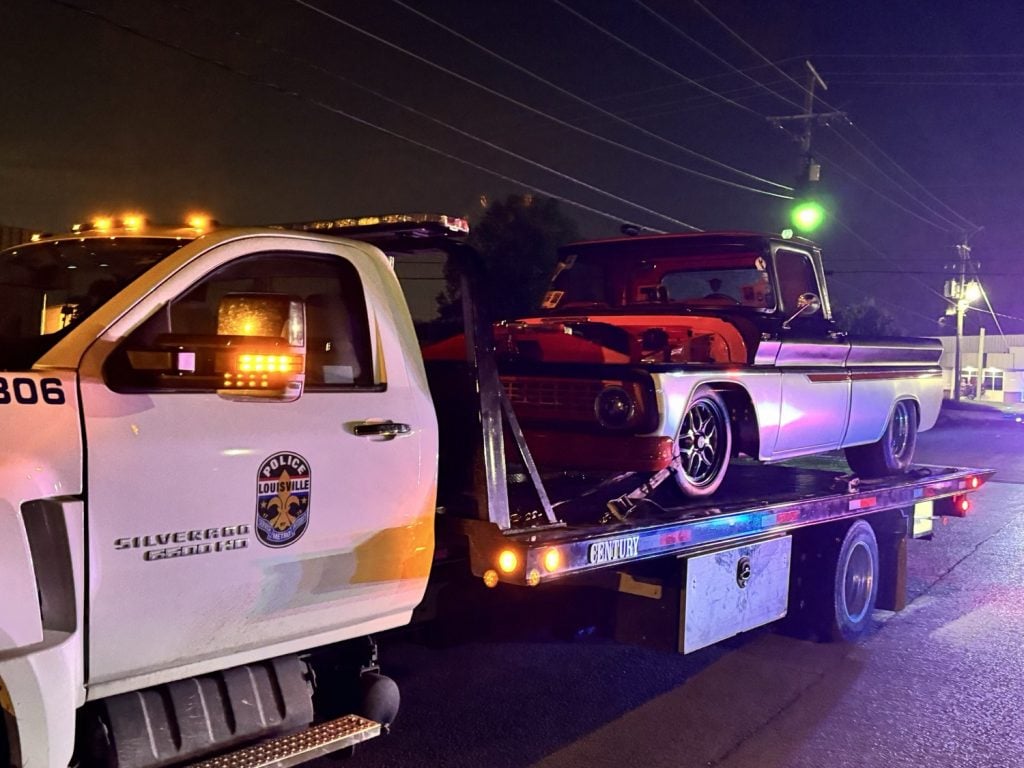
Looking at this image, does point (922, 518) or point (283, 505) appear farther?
point (922, 518)

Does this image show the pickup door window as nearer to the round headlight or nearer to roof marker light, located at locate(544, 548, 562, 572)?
the round headlight

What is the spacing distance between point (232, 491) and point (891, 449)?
662 cm

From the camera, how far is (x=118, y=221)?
4102mm

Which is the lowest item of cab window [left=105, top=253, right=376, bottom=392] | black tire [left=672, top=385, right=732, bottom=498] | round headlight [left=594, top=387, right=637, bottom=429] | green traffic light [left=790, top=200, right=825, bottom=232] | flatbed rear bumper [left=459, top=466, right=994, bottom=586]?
flatbed rear bumper [left=459, top=466, right=994, bottom=586]

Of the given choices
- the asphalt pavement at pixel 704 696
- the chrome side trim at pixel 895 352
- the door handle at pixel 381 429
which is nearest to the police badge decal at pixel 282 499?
the door handle at pixel 381 429

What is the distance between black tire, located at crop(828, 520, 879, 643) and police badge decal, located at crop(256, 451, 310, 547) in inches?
179

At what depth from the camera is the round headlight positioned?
5.25 m

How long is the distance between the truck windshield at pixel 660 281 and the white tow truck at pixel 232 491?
2948mm

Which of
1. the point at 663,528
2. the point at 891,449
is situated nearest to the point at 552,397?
the point at 663,528

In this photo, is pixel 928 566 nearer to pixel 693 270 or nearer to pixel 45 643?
pixel 693 270

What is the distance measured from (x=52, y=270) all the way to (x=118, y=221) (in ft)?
1.14

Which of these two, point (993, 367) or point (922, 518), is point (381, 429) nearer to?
point (922, 518)

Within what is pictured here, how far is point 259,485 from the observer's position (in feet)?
11.0

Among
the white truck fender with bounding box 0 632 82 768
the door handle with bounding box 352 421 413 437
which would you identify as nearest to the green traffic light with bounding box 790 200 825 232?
the door handle with bounding box 352 421 413 437
